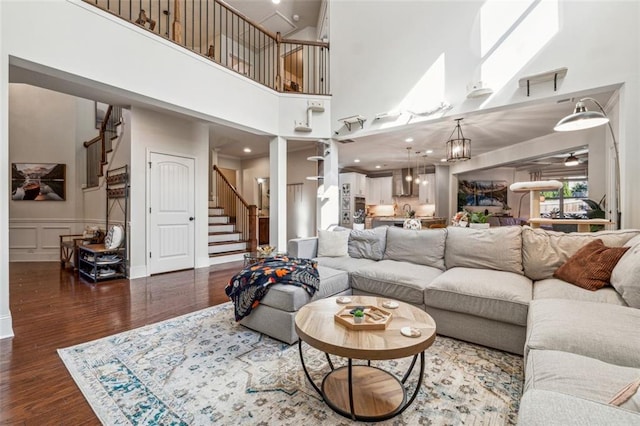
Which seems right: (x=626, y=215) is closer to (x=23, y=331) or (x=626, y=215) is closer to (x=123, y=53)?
(x=123, y=53)

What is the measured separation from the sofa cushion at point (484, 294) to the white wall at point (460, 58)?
1942mm

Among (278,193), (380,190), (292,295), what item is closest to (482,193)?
(380,190)

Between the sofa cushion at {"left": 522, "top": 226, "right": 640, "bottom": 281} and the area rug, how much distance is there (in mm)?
978

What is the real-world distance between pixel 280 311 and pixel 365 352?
3.92 ft

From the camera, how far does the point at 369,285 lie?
3.01 m

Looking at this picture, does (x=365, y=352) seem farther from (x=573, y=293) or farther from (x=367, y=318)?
(x=573, y=293)

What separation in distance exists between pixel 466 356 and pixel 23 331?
3.85 meters

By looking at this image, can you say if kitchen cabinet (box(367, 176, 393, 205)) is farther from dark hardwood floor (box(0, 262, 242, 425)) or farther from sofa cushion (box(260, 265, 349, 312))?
sofa cushion (box(260, 265, 349, 312))

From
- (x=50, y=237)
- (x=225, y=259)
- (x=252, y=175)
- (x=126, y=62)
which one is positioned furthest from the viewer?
(x=252, y=175)

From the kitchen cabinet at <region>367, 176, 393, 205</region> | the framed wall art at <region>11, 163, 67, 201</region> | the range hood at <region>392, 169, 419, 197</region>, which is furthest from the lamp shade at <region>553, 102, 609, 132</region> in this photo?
the framed wall art at <region>11, 163, 67, 201</region>

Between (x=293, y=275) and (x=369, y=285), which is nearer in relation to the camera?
(x=293, y=275)

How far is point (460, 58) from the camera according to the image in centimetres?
410

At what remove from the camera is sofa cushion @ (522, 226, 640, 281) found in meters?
2.56

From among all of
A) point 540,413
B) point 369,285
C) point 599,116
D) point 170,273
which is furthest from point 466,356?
point 170,273
